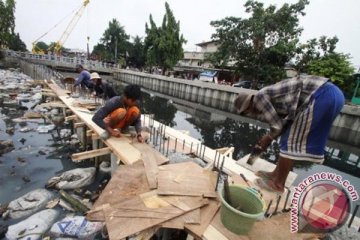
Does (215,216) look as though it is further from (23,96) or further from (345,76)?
(345,76)

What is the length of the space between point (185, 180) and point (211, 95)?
20520 millimetres

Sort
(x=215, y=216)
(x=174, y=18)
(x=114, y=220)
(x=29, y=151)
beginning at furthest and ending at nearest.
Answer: (x=174, y=18) < (x=29, y=151) < (x=215, y=216) < (x=114, y=220)

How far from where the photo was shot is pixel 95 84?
27.1 feet

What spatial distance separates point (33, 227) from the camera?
3311 millimetres

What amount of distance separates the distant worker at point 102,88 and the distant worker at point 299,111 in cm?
574

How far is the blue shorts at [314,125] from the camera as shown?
8.19 feet

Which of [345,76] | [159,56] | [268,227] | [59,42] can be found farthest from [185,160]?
[59,42]

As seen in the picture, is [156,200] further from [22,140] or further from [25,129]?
[25,129]

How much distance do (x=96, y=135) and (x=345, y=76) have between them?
1963 centimetres

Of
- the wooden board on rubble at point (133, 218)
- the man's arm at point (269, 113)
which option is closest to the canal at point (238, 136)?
the man's arm at point (269, 113)

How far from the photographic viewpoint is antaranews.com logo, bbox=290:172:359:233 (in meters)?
2.28

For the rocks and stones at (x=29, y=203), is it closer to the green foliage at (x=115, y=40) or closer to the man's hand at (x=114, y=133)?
the man's hand at (x=114, y=133)

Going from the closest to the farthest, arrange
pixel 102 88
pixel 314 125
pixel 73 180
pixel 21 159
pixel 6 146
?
pixel 314 125
pixel 73 180
pixel 21 159
pixel 6 146
pixel 102 88

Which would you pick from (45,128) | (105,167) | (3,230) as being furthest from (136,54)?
(3,230)
